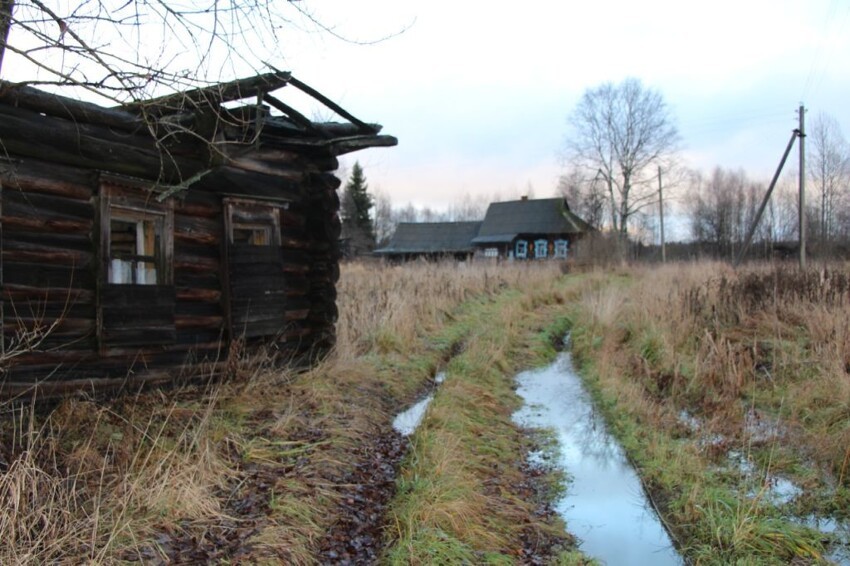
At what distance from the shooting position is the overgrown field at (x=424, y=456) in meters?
3.76

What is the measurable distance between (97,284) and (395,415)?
3.73m

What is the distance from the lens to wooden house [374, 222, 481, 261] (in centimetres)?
4572

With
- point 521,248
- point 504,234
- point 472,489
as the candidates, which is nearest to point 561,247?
point 521,248

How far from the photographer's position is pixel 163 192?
5.78m

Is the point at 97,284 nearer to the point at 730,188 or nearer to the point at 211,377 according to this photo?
the point at 211,377

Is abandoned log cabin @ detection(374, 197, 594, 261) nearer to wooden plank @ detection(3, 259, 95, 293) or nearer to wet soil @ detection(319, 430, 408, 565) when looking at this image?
wet soil @ detection(319, 430, 408, 565)

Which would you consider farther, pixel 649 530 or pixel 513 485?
pixel 513 485

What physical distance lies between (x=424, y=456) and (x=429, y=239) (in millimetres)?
42364

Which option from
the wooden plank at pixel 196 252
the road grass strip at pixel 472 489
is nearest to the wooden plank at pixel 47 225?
the wooden plank at pixel 196 252

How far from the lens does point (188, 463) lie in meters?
4.49

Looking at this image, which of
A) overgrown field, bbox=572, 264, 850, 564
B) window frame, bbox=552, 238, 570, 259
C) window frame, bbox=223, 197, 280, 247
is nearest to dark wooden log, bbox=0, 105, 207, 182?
window frame, bbox=223, 197, 280, 247

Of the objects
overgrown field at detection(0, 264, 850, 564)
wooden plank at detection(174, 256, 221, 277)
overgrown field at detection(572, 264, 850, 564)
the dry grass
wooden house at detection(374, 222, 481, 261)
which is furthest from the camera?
wooden house at detection(374, 222, 481, 261)

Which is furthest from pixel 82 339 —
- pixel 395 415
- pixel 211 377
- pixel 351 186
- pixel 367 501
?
pixel 351 186

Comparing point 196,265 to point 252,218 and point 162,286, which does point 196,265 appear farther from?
point 252,218
